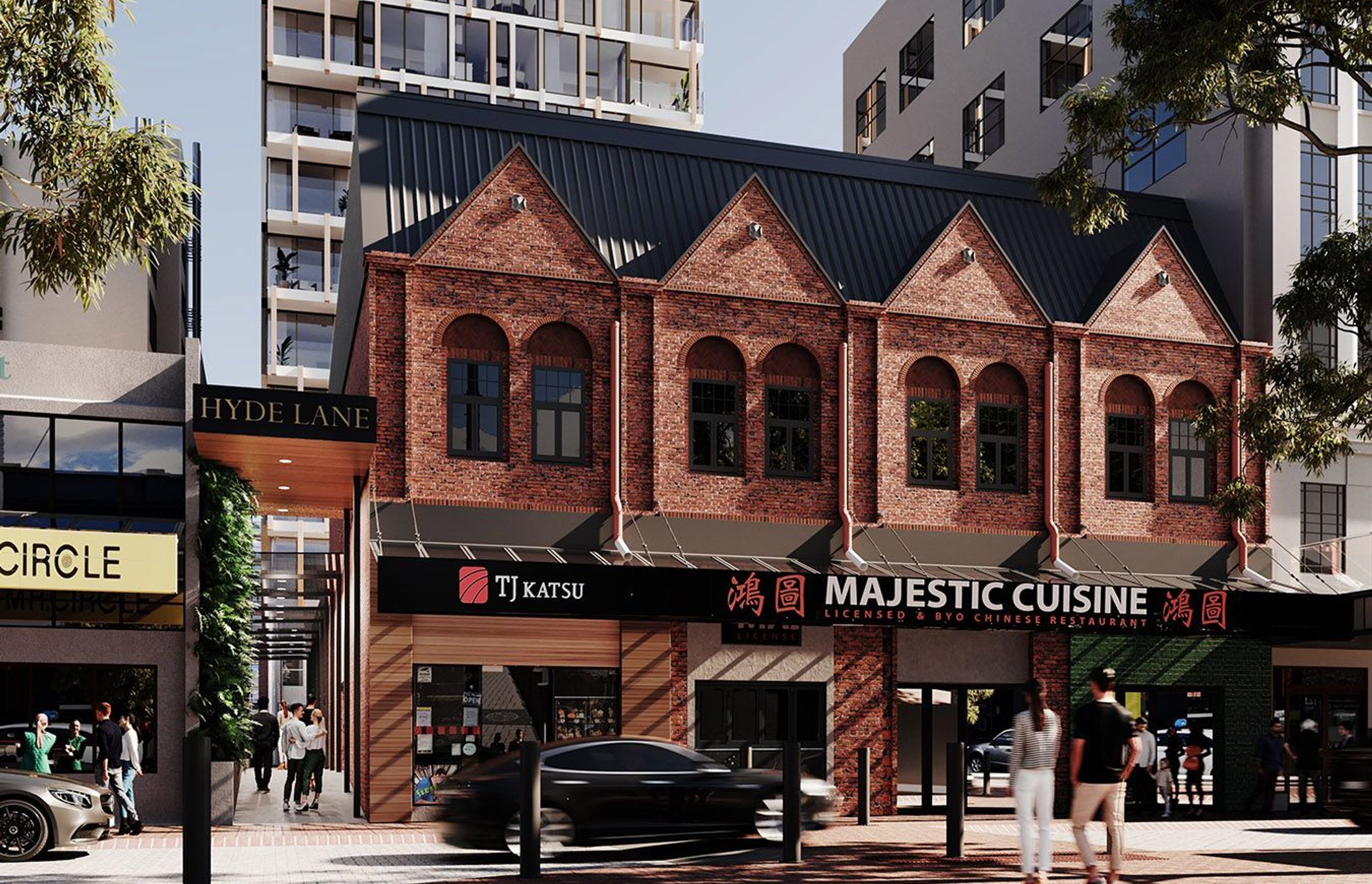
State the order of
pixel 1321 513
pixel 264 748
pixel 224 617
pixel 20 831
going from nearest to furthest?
pixel 20 831 < pixel 224 617 < pixel 1321 513 < pixel 264 748

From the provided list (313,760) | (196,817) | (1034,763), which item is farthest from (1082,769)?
(313,760)

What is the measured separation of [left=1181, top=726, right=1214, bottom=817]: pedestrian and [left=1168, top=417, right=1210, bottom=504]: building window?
4653mm

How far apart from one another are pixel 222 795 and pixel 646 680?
21.8 ft

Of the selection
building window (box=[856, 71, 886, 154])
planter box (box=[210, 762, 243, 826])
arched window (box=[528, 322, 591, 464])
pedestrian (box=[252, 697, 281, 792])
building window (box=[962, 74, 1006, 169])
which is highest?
building window (box=[856, 71, 886, 154])

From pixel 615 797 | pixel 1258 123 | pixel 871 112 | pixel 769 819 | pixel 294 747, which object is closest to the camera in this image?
pixel 615 797

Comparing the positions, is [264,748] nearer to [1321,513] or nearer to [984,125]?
[1321,513]

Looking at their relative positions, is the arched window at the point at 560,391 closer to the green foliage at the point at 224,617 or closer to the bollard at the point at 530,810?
the green foliage at the point at 224,617

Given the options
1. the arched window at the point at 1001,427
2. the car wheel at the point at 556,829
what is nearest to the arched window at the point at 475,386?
the car wheel at the point at 556,829

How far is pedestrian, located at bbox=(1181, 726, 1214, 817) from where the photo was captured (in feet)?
86.9

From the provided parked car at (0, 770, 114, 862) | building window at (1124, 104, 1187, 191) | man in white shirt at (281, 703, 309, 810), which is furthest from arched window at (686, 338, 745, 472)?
parked car at (0, 770, 114, 862)

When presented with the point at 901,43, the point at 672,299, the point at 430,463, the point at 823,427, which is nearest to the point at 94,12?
the point at 430,463

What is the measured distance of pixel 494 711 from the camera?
77.0 ft

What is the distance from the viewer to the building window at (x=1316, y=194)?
97.0 ft

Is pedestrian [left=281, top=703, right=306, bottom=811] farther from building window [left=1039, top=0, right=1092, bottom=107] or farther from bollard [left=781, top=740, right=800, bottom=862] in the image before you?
building window [left=1039, top=0, right=1092, bottom=107]
